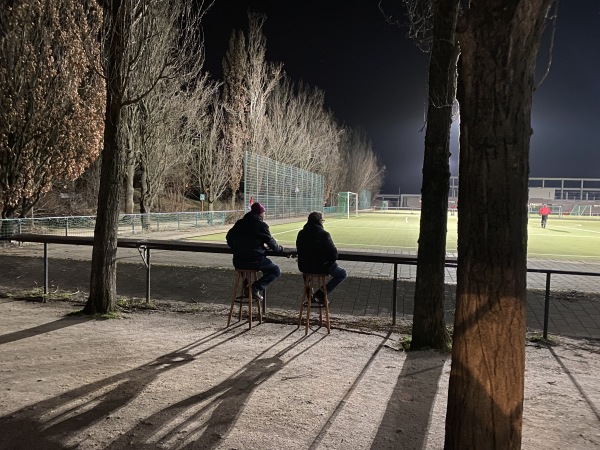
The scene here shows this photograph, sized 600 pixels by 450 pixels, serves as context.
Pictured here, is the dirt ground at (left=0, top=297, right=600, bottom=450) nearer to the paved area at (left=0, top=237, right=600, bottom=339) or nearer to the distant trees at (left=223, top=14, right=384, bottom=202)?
the paved area at (left=0, top=237, right=600, bottom=339)

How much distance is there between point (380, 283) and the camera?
1002cm

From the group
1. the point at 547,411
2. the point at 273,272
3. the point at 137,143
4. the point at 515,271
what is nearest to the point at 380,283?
the point at 273,272

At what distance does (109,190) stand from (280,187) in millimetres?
32745

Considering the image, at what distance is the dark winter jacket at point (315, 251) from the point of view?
5.90 meters

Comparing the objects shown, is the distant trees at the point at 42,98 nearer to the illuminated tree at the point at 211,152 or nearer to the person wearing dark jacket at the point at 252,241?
the person wearing dark jacket at the point at 252,241

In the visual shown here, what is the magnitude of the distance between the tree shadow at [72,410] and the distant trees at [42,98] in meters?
15.6

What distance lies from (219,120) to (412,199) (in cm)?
9933

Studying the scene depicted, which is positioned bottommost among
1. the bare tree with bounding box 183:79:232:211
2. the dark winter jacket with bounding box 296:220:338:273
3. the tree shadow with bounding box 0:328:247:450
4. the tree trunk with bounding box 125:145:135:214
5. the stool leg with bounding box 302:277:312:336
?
the tree shadow with bounding box 0:328:247:450

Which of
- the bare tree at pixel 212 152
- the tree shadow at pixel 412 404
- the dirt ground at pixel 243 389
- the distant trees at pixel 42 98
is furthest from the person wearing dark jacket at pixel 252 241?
the bare tree at pixel 212 152

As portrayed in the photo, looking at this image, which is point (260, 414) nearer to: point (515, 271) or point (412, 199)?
point (515, 271)

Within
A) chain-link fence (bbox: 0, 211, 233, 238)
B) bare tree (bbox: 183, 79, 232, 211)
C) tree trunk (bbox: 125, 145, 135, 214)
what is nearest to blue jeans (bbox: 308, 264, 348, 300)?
chain-link fence (bbox: 0, 211, 233, 238)

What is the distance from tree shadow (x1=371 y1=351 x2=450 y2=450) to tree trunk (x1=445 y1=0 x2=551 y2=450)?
3.10 ft

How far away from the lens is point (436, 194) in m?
5.35

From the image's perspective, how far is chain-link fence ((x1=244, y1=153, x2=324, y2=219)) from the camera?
106 feet
